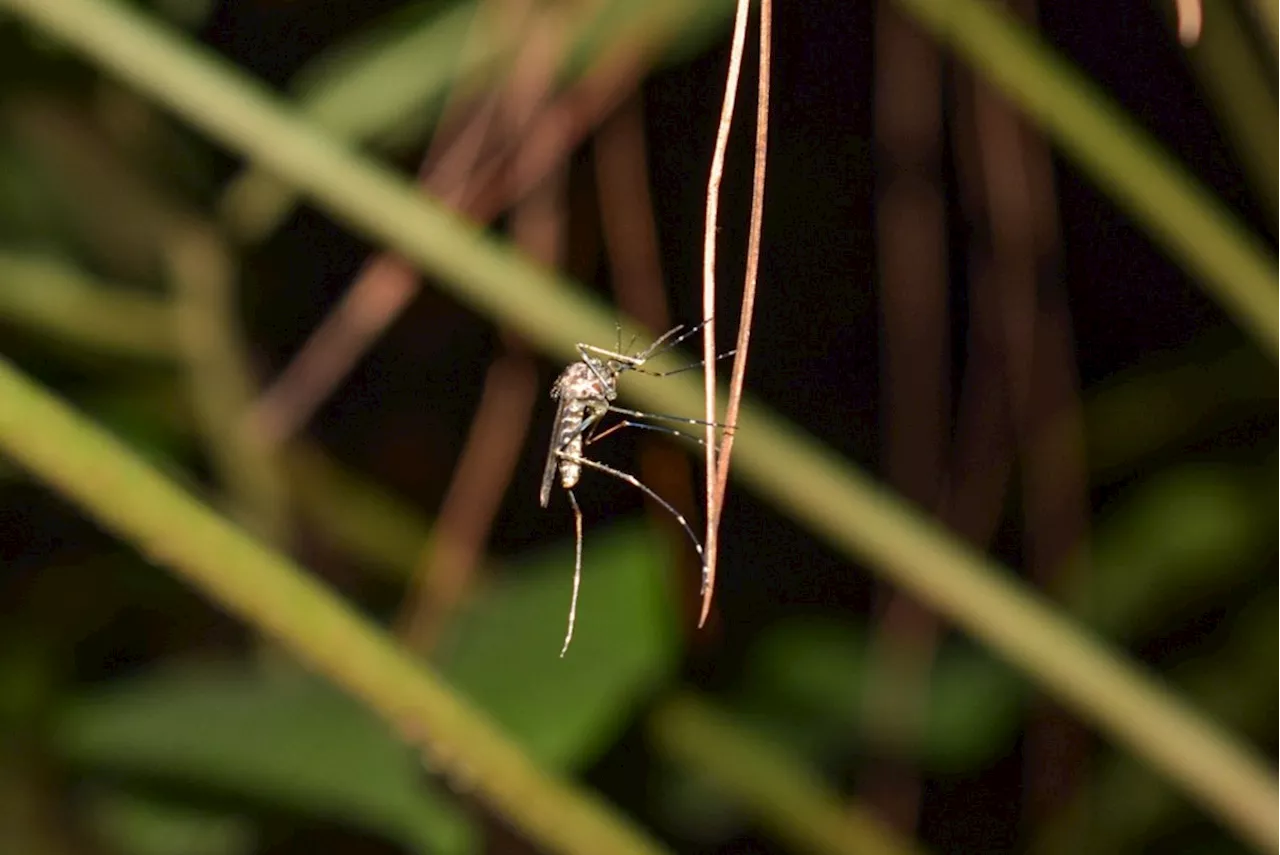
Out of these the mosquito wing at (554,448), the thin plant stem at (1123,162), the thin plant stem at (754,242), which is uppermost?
the mosquito wing at (554,448)

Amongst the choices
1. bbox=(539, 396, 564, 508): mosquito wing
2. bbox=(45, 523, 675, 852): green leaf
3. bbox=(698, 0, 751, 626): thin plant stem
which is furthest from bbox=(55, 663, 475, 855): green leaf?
bbox=(698, 0, 751, 626): thin plant stem

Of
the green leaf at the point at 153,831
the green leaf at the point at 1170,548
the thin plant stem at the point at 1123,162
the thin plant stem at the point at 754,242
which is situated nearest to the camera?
the thin plant stem at the point at 754,242

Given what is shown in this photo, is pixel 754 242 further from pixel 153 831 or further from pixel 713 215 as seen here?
pixel 153 831

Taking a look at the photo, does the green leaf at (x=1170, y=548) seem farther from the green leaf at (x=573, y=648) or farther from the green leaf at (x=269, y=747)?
the green leaf at (x=269, y=747)

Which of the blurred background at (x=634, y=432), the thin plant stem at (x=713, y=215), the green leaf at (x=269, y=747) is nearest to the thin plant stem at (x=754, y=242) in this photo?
the thin plant stem at (x=713, y=215)

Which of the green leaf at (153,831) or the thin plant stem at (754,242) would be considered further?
the green leaf at (153,831)

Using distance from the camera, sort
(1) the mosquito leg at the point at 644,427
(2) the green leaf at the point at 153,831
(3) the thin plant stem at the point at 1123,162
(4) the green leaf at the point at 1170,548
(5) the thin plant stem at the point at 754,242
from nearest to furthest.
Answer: (5) the thin plant stem at the point at 754,242
(3) the thin plant stem at the point at 1123,162
(1) the mosquito leg at the point at 644,427
(2) the green leaf at the point at 153,831
(4) the green leaf at the point at 1170,548

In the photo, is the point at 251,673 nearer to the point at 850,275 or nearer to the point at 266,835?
the point at 266,835

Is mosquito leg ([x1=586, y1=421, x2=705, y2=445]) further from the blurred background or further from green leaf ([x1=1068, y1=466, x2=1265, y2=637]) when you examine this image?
green leaf ([x1=1068, y1=466, x2=1265, y2=637])
